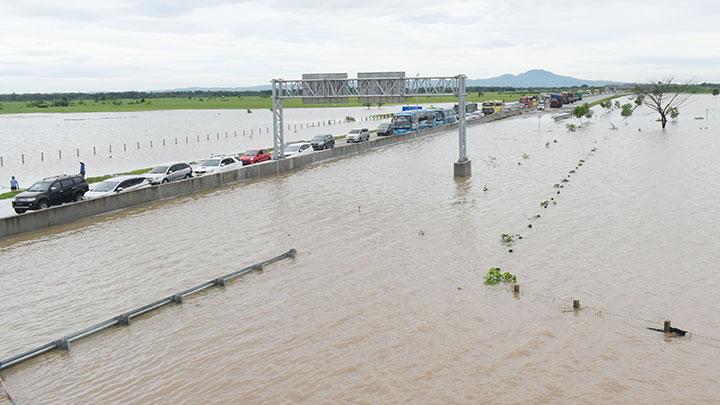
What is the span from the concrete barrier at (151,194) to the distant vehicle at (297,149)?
199 cm

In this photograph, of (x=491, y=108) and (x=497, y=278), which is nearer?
(x=497, y=278)

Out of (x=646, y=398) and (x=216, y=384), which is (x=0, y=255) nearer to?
(x=216, y=384)

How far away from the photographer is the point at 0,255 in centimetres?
2398

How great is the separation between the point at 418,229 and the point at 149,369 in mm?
14734

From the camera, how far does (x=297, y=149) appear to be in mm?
51531

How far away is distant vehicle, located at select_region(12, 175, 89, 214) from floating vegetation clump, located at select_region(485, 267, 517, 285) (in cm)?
1973

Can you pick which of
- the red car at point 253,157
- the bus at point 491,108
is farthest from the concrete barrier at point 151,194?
the bus at point 491,108

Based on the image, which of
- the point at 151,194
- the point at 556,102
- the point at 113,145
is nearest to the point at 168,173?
the point at 151,194

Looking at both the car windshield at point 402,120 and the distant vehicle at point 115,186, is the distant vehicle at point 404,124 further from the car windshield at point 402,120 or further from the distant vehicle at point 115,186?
the distant vehicle at point 115,186

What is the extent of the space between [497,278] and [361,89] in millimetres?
28136

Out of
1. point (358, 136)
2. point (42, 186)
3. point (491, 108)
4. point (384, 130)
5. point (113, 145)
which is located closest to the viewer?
point (42, 186)

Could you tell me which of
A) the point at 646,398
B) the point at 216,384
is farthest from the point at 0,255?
the point at 646,398

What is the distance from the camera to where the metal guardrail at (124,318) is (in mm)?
14664

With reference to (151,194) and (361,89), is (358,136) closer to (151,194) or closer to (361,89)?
(361,89)
